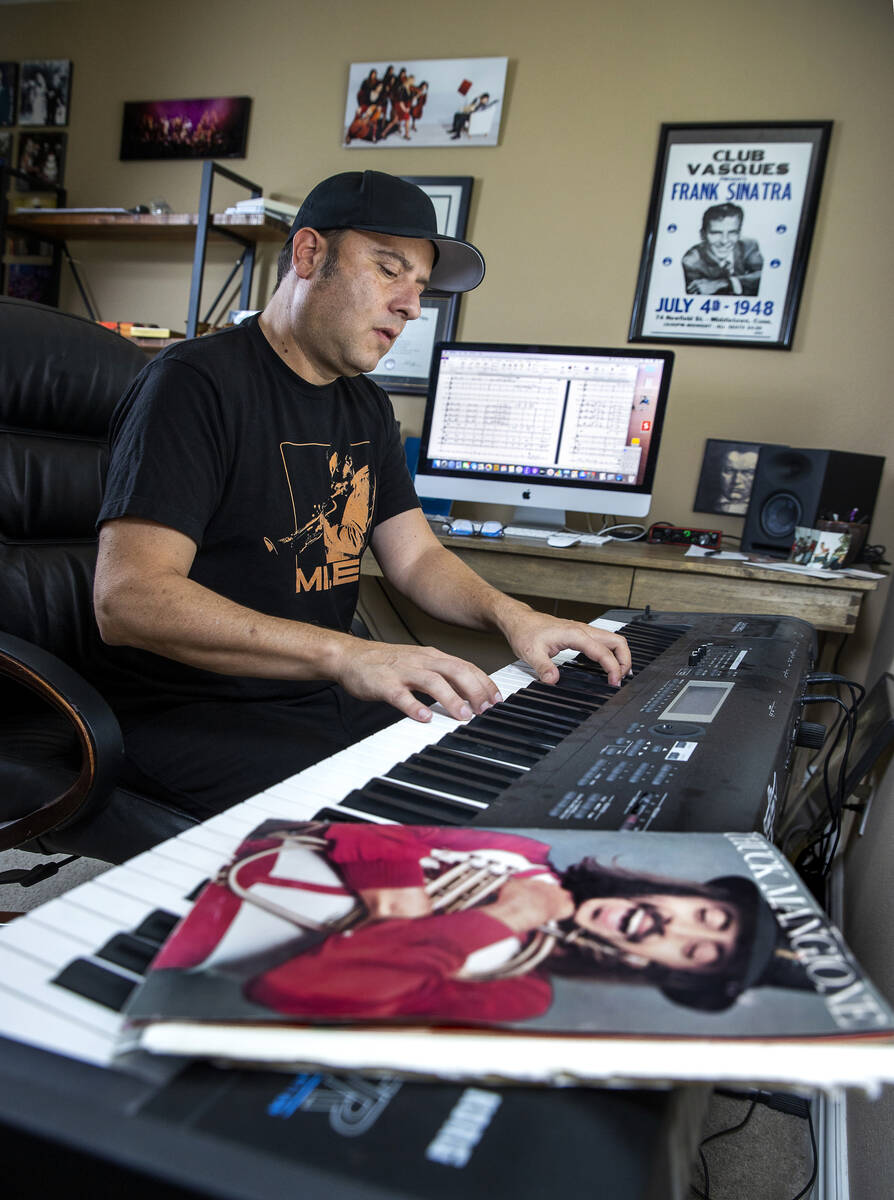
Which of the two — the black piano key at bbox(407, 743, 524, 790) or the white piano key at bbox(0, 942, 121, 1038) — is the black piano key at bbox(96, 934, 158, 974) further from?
the black piano key at bbox(407, 743, 524, 790)

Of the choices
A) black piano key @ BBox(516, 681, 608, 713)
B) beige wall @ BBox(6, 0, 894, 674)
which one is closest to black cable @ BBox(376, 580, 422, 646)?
beige wall @ BBox(6, 0, 894, 674)

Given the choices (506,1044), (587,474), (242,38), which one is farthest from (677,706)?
(242,38)

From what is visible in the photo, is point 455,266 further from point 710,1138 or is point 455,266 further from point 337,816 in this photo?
point 710,1138

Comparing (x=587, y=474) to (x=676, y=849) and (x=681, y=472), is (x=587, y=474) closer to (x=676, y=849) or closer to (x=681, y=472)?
(x=681, y=472)

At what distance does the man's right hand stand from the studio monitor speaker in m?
1.70

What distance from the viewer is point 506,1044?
1.11 ft

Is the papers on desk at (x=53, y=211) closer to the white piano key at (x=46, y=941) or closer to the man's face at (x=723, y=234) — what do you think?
the man's face at (x=723, y=234)

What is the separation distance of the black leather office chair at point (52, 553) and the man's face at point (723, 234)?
183cm

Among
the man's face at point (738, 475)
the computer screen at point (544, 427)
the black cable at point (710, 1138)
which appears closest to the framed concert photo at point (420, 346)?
the computer screen at point (544, 427)

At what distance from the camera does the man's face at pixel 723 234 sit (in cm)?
264

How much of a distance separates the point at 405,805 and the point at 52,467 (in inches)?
43.6

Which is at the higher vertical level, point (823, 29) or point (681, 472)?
Answer: point (823, 29)

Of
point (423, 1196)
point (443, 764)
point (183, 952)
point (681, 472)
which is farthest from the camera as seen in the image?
point (681, 472)

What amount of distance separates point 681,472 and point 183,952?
2588mm
